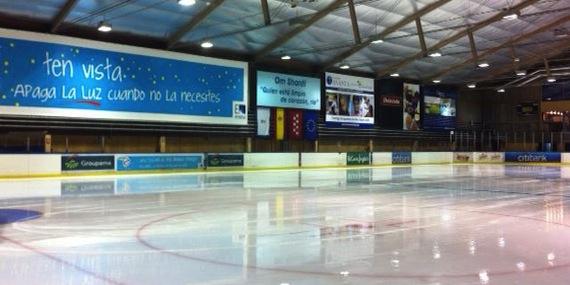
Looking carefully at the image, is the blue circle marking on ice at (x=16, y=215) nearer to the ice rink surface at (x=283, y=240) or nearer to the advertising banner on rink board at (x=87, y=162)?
the ice rink surface at (x=283, y=240)

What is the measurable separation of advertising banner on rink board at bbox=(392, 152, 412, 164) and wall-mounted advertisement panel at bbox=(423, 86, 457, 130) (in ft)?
12.0

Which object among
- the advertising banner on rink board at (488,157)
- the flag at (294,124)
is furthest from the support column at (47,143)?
the advertising banner on rink board at (488,157)

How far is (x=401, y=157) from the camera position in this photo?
3659 centimetres

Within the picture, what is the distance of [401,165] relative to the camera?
35.9m

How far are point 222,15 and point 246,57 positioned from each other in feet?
20.1

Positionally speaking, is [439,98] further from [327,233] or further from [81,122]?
[327,233]

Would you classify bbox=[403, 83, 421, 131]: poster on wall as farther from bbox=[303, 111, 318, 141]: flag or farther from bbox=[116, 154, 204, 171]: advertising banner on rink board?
bbox=[116, 154, 204, 171]: advertising banner on rink board

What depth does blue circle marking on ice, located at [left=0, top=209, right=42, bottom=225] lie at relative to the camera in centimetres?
901

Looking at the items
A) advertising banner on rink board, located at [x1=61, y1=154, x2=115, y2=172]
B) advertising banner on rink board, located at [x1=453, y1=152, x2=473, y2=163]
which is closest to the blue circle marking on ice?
advertising banner on rink board, located at [x1=61, y1=154, x2=115, y2=172]

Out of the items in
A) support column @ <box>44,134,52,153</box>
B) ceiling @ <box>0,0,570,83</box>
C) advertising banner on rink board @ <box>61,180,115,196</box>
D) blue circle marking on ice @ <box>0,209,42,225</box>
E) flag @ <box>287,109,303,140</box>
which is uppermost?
ceiling @ <box>0,0,570,83</box>

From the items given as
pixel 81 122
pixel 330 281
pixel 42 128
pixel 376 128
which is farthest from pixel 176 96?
pixel 330 281

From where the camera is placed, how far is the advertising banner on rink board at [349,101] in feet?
109

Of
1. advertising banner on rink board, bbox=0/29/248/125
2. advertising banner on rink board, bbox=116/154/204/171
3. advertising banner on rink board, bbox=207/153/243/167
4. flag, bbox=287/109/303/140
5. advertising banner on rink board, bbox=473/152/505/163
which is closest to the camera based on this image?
advertising banner on rink board, bbox=0/29/248/125

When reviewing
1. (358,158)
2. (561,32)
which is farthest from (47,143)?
(561,32)
